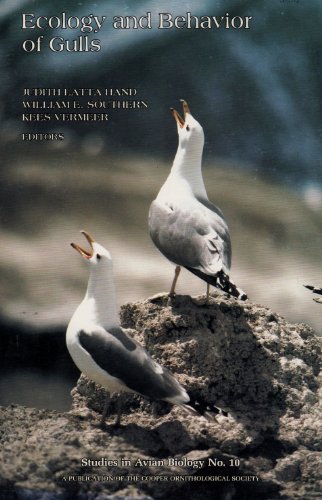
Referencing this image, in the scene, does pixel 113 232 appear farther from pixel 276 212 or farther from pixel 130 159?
pixel 276 212

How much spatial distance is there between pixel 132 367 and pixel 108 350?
0.51ft

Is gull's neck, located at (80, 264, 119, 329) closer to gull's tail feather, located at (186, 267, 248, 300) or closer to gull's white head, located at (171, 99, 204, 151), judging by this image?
gull's tail feather, located at (186, 267, 248, 300)

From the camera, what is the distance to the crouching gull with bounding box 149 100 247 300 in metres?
5.24

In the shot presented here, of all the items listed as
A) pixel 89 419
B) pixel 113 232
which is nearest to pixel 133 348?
pixel 89 419

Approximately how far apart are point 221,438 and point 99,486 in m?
0.70

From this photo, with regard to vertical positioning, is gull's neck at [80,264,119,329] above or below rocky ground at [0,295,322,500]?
above

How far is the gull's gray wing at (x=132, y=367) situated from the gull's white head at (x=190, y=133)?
1.28 metres

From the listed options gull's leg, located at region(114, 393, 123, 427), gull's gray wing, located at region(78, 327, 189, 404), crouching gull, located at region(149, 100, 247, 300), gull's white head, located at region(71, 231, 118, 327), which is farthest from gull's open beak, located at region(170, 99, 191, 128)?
gull's leg, located at region(114, 393, 123, 427)

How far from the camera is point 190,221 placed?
536 centimetres

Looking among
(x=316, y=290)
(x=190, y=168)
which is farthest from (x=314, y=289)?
(x=190, y=168)

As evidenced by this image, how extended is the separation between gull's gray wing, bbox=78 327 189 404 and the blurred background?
89 cm

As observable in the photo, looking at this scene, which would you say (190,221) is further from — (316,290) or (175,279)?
(316,290)

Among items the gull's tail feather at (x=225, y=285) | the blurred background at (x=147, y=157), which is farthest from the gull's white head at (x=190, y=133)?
the gull's tail feather at (x=225, y=285)

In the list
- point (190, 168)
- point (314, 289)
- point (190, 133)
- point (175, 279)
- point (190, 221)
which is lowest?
point (175, 279)
